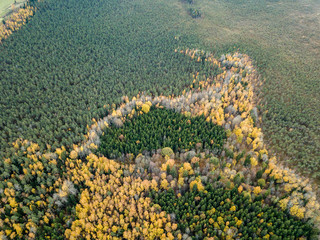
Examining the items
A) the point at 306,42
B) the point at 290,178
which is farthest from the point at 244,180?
the point at 306,42

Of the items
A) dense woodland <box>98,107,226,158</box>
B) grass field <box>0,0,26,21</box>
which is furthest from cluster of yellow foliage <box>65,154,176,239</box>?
grass field <box>0,0,26,21</box>

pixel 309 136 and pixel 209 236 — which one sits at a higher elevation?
pixel 309 136

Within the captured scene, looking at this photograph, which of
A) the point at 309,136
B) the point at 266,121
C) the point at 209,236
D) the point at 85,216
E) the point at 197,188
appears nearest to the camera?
the point at 209,236

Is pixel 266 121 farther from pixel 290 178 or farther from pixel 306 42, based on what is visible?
pixel 306 42

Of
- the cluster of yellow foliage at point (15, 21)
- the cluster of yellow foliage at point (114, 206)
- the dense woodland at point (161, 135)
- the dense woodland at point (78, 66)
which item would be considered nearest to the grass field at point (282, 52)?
the dense woodland at point (161, 135)

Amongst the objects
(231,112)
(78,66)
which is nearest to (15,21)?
(78,66)
